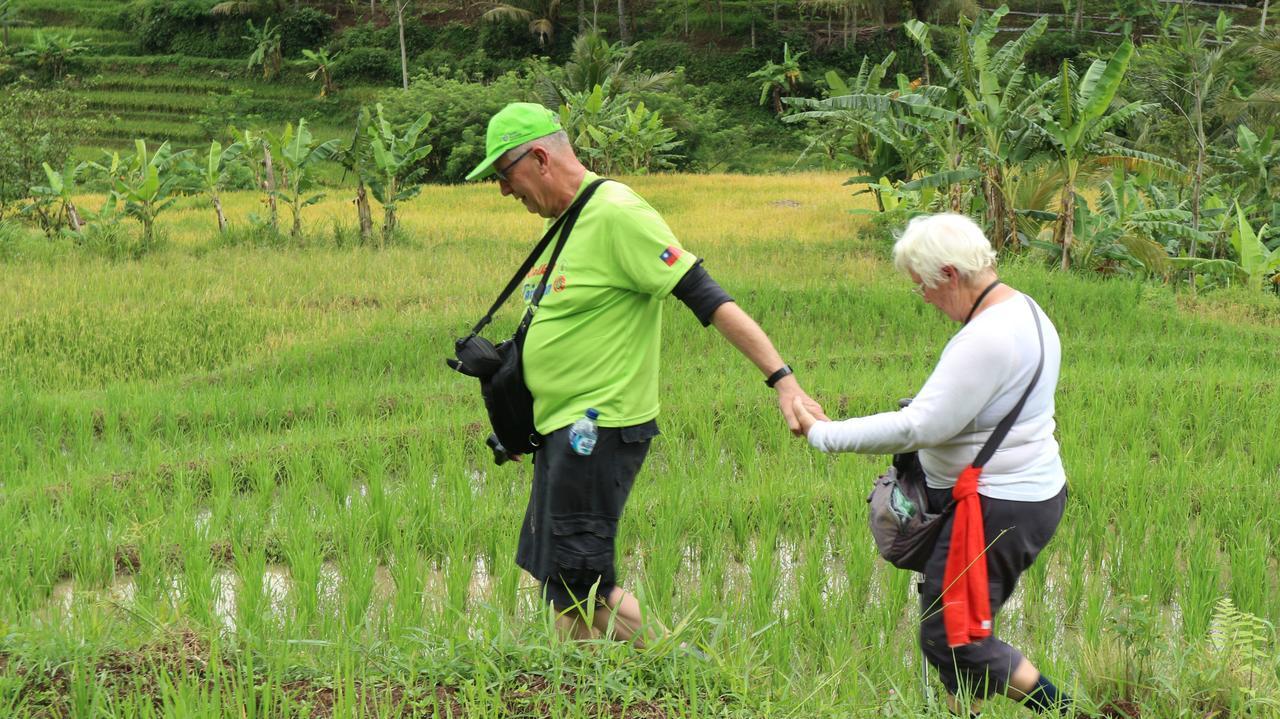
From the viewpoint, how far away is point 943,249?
7.63 feet

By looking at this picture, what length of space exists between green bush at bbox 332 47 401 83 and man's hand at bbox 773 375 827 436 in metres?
31.9

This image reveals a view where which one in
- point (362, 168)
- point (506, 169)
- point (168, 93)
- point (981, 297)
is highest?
point (506, 169)

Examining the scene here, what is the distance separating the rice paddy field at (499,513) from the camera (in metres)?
2.44

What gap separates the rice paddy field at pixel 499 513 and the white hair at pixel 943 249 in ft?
2.96

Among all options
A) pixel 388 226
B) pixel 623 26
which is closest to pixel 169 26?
pixel 623 26

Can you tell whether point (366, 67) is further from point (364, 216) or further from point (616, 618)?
point (616, 618)

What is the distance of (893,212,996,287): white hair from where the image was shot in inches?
91.6

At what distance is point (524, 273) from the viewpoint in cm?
291

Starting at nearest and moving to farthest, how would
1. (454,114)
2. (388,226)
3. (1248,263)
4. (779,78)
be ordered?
Result: 1. (1248,263)
2. (388,226)
3. (454,114)
4. (779,78)

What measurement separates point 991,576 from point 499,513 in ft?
7.33

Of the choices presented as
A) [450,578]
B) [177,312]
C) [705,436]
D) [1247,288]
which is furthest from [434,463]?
[1247,288]

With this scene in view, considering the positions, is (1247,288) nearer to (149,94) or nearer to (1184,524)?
(1184,524)

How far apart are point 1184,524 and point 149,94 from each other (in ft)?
108

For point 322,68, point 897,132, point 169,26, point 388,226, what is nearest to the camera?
point 897,132
